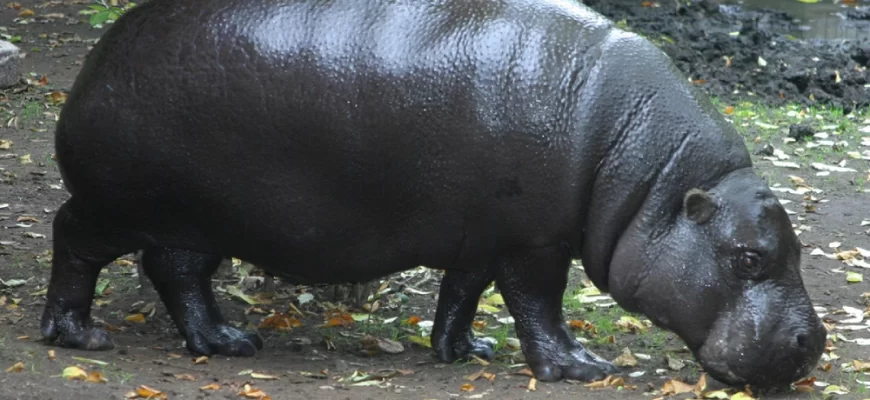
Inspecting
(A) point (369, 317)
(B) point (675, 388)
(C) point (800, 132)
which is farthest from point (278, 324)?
(C) point (800, 132)

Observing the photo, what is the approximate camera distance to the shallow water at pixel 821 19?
16.6m

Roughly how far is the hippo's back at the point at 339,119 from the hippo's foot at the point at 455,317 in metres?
0.51

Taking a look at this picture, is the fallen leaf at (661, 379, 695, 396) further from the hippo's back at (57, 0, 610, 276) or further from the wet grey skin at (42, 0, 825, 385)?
the hippo's back at (57, 0, 610, 276)

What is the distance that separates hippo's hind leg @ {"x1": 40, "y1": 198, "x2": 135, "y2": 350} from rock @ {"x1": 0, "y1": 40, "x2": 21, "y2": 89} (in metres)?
6.21

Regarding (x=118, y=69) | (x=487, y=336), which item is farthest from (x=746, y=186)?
(x=118, y=69)

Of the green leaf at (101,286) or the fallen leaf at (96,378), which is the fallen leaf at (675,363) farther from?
the green leaf at (101,286)

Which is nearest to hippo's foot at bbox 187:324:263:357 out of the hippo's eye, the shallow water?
the hippo's eye

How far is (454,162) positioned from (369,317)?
1.81 m

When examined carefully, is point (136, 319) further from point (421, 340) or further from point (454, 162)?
point (454, 162)

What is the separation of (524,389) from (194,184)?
1687 mm

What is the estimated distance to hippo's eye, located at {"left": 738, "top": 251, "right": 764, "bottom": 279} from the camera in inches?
211

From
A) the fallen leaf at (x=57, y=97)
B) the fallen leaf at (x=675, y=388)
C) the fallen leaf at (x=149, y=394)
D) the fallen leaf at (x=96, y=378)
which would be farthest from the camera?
the fallen leaf at (x=57, y=97)

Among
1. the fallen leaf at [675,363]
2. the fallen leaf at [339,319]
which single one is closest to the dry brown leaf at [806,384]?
the fallen leaf at [675,363]

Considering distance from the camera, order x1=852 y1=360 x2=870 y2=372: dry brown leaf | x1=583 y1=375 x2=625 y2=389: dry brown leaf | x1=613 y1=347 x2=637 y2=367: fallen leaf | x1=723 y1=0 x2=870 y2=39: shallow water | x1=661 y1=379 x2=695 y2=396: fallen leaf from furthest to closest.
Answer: x1=723 y1=0 x2=870 y2=39: shallow water
x1=613 y1=347 x2=637 y2=367: fallen leaf
x1=852 y1=360 x2=870 y2=372: dry brown leaf
x1=583 y1=375 x2=625 y2=389: dry brown leaf
x1=661 y1=379 x2=695 y2=396: fallen leaf
